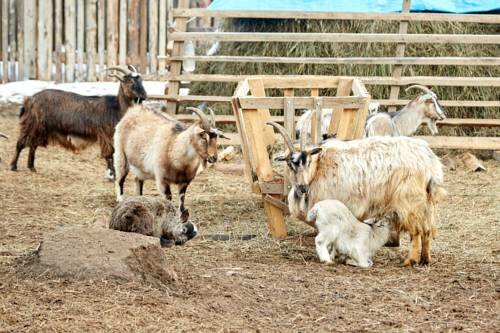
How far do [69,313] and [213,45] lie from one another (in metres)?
10.4

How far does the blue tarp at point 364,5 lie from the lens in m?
14.3

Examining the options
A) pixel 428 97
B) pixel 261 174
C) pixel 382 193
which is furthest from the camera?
pixel 428 97

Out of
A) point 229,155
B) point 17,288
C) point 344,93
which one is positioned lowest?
point 229,155

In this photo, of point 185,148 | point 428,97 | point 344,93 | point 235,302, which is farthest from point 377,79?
point 235,302

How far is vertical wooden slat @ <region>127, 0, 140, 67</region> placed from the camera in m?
16.9

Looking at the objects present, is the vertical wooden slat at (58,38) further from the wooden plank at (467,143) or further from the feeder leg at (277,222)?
the feeder leg at (277,222)

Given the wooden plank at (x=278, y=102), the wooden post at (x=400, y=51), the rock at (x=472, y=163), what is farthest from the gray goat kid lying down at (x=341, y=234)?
the wooden post at (x=400, y=51)

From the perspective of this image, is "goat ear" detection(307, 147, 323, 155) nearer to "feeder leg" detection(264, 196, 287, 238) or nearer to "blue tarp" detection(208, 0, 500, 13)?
"feeder leg" detection(264, 196, 287, 238)

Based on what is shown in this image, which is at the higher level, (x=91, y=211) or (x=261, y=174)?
(x=261, y=174)

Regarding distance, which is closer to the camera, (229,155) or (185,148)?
(185,148)

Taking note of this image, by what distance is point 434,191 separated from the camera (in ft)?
24.5

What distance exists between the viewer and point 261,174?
8.40 meters

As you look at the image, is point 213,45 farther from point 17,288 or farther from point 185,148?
point 17,288

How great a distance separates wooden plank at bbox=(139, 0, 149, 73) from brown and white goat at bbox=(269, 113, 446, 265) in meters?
9.89
